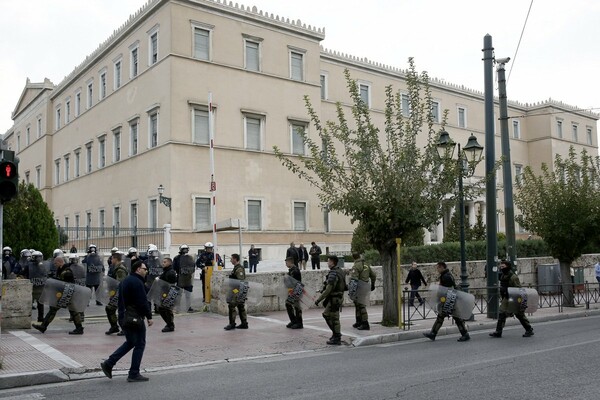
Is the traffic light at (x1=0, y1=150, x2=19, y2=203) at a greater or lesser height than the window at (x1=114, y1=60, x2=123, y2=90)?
lesser

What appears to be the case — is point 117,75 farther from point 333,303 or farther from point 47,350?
point 333,303

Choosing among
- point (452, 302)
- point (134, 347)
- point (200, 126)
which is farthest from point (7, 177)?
point (200, 126)

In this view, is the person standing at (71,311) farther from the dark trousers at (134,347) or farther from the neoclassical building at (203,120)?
the neoclassical building at (203,120)

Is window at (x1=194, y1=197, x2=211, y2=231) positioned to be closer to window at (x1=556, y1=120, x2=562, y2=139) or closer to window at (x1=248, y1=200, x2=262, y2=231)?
window at (x1=248, y1=200, x2=262, y2=231)

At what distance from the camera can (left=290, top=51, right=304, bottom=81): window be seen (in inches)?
1555

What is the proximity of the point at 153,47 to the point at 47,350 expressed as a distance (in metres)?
27.4

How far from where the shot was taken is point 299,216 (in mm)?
39094

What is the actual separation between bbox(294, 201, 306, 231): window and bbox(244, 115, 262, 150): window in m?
4.51

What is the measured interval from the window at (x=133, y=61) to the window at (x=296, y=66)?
9.60 m

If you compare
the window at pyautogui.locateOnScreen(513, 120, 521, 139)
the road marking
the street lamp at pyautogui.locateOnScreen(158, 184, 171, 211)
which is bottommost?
the road marking

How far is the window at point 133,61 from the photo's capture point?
125 feet

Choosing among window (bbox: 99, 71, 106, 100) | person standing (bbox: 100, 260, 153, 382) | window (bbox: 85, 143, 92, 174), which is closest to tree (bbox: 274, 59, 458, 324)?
person standing (bbox: 100, 260, 153, 382)

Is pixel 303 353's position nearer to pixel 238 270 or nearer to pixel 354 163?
pixel 238 270

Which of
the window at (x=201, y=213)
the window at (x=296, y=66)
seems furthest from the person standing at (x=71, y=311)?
the window at (x=296, y=66)
